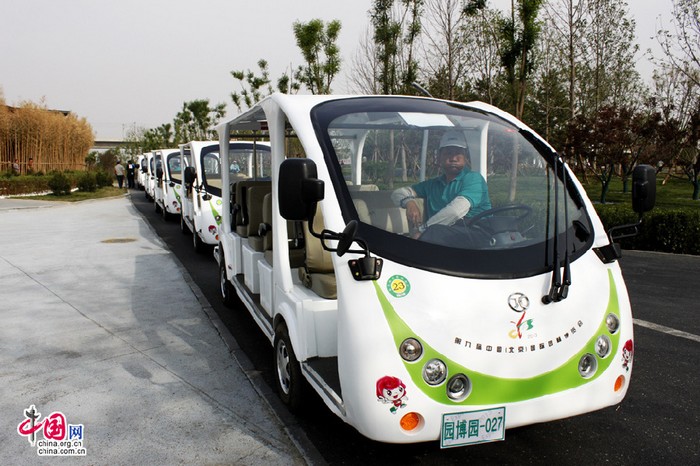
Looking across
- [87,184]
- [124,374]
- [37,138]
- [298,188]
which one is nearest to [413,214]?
[298,188]

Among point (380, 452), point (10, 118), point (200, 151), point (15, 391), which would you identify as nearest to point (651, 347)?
point (380, 452)

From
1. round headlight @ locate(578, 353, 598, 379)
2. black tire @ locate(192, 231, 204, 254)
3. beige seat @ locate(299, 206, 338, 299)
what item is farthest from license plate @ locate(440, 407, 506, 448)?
black tire @ locate(192, 231, 204, 254)

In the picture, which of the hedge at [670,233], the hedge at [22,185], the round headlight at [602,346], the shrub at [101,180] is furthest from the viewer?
the shrub at [101,180]

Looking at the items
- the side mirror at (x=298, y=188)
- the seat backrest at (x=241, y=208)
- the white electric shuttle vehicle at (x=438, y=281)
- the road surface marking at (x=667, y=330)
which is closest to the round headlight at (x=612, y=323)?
the white electric shuttle vehicle at (x=438, y=281)

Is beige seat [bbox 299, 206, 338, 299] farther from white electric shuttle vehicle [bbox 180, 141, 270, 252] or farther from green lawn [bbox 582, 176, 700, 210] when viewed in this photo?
green lawn [bbox 582, 176, 700, 210]

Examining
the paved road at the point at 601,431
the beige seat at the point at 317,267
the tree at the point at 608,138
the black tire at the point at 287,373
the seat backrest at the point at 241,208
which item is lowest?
the paved road at the point at 601,431

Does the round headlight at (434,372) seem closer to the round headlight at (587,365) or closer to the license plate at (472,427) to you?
the license plate at (472,427)

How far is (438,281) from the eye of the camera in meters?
2.81

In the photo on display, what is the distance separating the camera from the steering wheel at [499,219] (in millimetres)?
3182

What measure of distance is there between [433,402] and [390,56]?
18207mm

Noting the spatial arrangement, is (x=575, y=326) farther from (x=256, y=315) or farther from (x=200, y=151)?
(x=200, y=151)

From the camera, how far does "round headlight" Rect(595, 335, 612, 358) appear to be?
2.96 m

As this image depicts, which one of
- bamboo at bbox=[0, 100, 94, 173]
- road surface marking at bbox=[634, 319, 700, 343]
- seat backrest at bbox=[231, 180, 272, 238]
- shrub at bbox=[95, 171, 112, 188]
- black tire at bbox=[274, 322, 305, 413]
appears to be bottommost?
road surface marking at bbox=[634, 319, 700, 343]

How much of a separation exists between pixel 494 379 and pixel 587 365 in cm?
57
